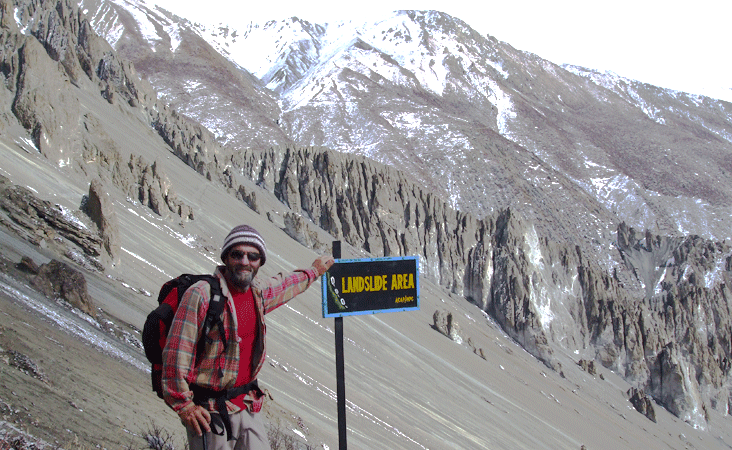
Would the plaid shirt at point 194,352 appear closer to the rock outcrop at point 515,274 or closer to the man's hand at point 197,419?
the man's hand at point 197,419

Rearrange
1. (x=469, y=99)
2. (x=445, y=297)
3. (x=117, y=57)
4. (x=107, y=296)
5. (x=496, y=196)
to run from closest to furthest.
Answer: (x=107, y=296) < (x=117, y=57) < (x=445, y=297) < (x=496, y=196) < (x=469, y=99)

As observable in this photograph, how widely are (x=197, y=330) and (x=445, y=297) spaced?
38.2 metres

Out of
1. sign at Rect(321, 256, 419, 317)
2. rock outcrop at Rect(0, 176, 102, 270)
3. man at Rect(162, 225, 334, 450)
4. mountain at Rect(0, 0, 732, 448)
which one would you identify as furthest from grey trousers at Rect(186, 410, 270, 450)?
rock outcrop at Rect(0, 176, 102, 270)

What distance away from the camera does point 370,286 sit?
4.97 meters

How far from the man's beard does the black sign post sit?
4.45ft

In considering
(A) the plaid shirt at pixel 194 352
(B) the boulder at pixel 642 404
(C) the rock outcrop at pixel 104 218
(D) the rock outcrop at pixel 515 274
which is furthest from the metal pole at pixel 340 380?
(B) the boulder at pixel 642 404

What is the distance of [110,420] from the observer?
529cm

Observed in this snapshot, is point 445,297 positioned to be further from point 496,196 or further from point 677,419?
point 496,196

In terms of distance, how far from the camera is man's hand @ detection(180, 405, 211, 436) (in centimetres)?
322

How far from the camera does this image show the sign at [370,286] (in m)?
4.82

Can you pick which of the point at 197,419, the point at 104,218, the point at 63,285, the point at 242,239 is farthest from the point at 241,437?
the point at 104,218

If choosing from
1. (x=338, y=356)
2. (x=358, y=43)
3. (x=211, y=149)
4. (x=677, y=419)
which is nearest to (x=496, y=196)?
(x=677, y=419)

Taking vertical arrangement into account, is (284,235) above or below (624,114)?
below

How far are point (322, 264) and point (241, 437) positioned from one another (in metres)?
1.34
